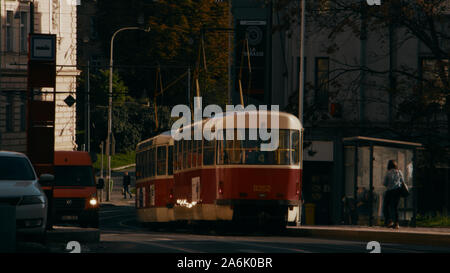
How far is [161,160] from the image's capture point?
38750 mm

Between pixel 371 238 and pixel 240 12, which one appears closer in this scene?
pixel 371 238

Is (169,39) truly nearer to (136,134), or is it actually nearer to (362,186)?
(136,134)

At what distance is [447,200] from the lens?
150 feet

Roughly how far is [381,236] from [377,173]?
29.0ft

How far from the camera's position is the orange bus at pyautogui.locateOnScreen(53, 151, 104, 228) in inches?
1382

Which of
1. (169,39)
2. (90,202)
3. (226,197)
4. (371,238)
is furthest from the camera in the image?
(169,39)

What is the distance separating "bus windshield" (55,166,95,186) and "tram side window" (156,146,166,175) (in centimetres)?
331

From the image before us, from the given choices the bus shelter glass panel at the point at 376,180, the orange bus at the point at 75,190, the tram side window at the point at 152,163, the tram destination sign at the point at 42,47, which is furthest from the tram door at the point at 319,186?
the tram destination sign at the point at 42,47

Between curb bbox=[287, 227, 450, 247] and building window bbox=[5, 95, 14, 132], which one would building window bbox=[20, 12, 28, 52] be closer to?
building window bbox=[5, 95, 14, 132]

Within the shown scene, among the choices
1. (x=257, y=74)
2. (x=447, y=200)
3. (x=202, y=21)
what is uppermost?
(x=202, y=21)

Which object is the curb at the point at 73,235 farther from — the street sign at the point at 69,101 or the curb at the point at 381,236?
the street sign at the point at 69,101

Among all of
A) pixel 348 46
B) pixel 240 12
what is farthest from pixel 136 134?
pixel 348 46

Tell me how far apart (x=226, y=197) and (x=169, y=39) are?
190 ft

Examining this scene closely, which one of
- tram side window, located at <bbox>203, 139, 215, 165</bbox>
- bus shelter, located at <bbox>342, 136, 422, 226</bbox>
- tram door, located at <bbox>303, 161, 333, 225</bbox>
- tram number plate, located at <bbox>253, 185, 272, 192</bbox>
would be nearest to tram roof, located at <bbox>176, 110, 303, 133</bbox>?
tram side window, located at <bbox>203, 139, 215, 165</bbox>
